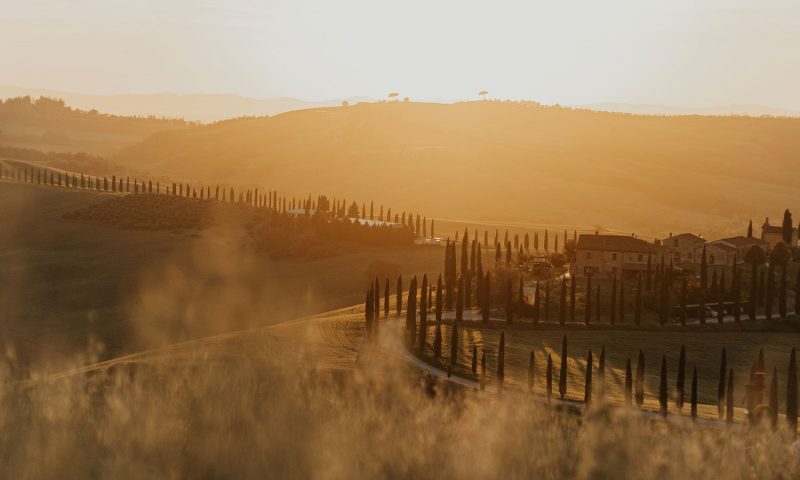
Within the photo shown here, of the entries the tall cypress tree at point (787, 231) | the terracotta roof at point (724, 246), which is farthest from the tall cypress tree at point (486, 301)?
the tall cypress tree at point (787, 231)

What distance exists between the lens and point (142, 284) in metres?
110

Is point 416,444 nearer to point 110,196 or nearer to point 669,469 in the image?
point 669,469

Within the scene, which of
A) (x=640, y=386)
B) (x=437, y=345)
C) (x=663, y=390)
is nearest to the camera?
(x=663, y=390)

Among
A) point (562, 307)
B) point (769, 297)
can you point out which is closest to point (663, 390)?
point (562, 307)

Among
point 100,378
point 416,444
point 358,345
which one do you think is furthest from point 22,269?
point 416,444

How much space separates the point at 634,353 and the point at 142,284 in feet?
187

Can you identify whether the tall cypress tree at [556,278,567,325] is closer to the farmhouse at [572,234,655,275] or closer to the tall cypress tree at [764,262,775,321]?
the farmhouse at [572,234,655,275]

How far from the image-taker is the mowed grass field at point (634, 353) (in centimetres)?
6206

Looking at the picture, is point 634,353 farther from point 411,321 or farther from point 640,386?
point 640,386

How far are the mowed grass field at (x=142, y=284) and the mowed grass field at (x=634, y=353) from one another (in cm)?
2911

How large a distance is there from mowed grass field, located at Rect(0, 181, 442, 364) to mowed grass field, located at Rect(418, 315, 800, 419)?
29109mm

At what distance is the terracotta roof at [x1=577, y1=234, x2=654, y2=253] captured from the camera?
98188mm

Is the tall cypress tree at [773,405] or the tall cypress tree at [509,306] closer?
the tall cypress tree at [773,405]

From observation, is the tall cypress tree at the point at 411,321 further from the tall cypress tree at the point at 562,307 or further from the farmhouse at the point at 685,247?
the farmhouse at the point at 685,247
